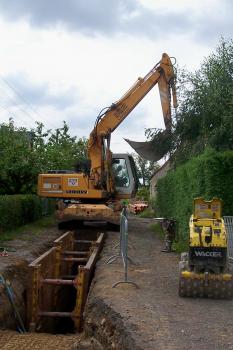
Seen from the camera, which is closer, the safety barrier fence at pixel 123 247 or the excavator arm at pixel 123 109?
the safety barrier fence at pixel 123 247

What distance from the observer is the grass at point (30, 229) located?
17431mm

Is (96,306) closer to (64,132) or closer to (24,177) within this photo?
(24,177)

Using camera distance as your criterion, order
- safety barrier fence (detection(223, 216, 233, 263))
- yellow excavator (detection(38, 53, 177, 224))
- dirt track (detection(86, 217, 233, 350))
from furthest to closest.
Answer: yellow excavator (detection(38, 53, 177, 224)) < safety barrier fence (detection(223, 216, 233, 263)) < dirt track (detection(86, 217, 233, 350))

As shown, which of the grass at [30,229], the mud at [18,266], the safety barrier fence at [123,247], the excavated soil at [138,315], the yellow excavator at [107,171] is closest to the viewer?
the excavated soil at [138,315]

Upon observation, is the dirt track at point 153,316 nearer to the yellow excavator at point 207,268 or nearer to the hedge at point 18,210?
the yellow excavator at point 207,268

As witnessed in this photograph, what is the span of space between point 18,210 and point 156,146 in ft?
23.9

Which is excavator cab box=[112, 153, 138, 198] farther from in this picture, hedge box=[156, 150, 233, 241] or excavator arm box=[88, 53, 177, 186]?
hedge box=[156, 150, 233, 241]

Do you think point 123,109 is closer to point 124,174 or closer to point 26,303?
point 124,174

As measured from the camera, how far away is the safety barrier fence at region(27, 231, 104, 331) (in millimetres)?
11180

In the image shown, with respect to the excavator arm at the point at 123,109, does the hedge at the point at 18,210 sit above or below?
below

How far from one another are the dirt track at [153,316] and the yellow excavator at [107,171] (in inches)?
308

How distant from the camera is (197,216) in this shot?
31.4 feet

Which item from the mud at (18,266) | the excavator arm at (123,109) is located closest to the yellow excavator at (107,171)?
the excavator arm at (123,109)

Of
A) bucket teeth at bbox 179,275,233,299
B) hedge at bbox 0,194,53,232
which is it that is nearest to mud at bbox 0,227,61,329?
hedge at bbox 0,194,53,232
